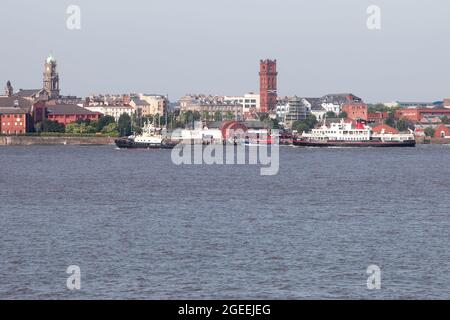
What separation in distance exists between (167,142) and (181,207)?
70.6m

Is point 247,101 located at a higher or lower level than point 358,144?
higher

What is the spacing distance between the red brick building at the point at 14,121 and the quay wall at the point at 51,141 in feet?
11.2

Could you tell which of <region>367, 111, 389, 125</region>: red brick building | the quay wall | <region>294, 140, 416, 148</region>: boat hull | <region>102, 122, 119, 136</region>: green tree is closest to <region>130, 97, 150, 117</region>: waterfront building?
<region>367, 111, 389, 125</region>: red brick building

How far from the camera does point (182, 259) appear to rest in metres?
18.5

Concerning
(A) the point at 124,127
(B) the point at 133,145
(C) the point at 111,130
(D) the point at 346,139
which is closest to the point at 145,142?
(B) the point at 133,145

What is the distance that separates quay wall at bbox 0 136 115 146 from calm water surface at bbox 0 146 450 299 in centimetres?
7345

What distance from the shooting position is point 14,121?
117188 mm

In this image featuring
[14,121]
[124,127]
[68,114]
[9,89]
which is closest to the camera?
[14,121]

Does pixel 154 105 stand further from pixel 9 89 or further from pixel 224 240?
pixel 224 240

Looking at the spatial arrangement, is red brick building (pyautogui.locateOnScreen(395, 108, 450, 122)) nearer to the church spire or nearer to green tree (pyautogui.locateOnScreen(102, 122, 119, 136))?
green tree (pyautogui.locateOnScreen(102, 122, 119, 136))

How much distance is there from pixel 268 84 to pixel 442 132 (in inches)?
1619

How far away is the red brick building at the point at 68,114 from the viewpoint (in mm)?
124500
